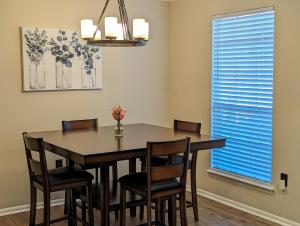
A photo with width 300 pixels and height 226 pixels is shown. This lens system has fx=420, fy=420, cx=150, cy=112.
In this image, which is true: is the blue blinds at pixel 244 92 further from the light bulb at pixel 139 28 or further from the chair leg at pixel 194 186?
the light bulb at pixel 139 28

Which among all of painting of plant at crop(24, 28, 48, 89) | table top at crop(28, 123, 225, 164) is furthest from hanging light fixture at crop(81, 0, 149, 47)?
painting of plant at crop(24, 28, 48, 89)

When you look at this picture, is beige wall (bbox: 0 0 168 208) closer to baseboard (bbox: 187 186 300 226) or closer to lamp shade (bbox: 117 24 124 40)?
baseboard (bbox: 187 186 300 226)

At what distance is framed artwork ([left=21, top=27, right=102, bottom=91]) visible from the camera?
4371mm

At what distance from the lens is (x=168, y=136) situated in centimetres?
378

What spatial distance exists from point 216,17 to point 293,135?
1590 millimetres

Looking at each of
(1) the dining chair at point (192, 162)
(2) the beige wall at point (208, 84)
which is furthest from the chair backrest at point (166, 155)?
(2) the beige wall at point (208, 84)

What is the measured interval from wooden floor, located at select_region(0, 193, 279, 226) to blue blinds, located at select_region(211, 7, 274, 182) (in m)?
0.41

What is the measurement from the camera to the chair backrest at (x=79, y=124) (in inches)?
168

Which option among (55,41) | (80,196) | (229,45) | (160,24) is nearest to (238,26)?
(229,45)

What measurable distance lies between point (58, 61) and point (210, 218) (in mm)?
2300

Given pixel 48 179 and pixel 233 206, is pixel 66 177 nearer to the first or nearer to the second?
pixel 48 179

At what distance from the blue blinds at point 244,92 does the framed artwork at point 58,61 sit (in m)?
1.40

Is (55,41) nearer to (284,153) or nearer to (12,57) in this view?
(12,57)

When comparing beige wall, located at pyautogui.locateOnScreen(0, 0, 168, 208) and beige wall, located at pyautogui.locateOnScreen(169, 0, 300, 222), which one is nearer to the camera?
beige wall, located at pyautogui.locateOnScreen(169, 0, 300, 222)
